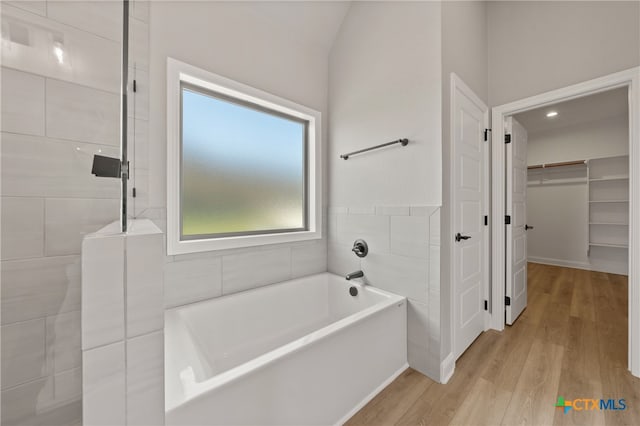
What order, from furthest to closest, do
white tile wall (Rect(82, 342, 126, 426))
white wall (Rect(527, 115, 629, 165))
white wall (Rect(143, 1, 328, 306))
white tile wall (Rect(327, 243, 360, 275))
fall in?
white wall (Rect(527, 115, 629, 165))
white tile wall (Rect(327, 243, 360, 275))
white wall (Rect(143, 1, 328, 306))
white tile wall (Rect(82, 342, 126, 426))

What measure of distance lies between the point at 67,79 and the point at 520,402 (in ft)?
8.58

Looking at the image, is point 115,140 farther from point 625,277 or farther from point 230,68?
point 625,277

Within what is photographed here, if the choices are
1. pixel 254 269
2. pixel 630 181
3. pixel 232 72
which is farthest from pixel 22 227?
pixel 630 181

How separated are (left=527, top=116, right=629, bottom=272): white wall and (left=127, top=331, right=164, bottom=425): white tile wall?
6.25 m

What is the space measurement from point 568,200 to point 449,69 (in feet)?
15.5

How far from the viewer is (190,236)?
5.67 feet

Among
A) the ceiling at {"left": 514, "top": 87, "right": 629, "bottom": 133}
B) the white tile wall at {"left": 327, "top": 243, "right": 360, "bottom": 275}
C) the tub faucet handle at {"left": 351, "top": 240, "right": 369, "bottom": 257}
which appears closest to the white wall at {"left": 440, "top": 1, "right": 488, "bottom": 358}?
the tub faucet handle at {"left": 351, "top": 240, "right": 369, "bottom": 257}

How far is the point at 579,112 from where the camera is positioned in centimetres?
364

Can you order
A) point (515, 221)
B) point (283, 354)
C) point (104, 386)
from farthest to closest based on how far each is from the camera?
point (515, 221)
point (283, 354)
point (104, 386)

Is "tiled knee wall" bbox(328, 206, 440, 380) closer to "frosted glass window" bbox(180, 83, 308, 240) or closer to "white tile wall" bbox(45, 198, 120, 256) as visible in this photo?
"frosted glass window" bbox(180, 83, 308, 240)

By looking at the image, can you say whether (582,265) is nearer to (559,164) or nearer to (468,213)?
(559,164)

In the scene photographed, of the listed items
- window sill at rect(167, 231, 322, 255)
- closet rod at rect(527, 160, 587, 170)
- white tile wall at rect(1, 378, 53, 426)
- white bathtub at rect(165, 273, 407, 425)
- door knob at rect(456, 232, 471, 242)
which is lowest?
white bathtub at rect(165, 273, 407, 425)

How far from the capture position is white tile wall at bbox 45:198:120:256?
698 mm

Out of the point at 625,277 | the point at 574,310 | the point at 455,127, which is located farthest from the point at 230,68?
the point at 625,277
